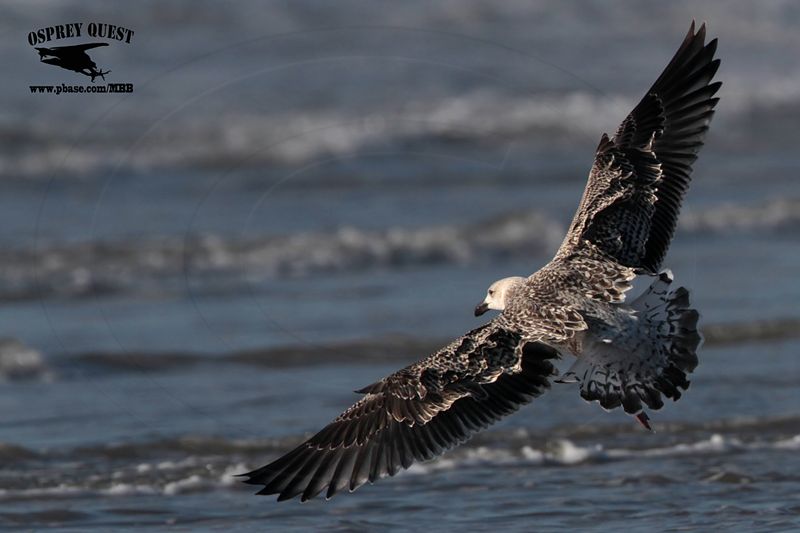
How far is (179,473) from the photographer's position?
6.45 metres

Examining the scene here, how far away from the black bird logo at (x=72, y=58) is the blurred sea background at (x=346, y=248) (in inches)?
27.5

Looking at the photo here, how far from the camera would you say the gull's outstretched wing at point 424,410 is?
532 centimetres

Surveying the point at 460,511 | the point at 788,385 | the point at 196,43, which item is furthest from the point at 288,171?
the point at 460,511

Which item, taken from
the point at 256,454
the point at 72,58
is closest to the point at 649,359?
the point at 256,454

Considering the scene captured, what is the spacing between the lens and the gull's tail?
542 centimetres

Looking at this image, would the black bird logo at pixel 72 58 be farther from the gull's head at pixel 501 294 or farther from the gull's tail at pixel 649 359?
the gull's tail at pixel 649 359

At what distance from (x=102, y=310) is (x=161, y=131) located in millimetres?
6155

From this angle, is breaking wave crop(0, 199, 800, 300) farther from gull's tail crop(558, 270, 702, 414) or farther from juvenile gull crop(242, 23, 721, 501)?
gull's tail crop(558, 270, 702, 414)

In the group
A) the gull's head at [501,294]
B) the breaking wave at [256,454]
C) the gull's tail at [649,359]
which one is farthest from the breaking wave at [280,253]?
the gull's tail at [649,359]

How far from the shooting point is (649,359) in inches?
214

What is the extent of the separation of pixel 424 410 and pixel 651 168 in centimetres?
156

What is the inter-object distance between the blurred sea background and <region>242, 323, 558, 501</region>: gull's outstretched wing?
505 mm

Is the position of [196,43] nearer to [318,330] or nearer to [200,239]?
[200,239]

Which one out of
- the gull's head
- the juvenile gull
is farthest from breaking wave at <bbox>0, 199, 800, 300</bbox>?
the juvenile gull
